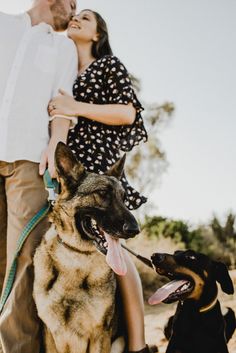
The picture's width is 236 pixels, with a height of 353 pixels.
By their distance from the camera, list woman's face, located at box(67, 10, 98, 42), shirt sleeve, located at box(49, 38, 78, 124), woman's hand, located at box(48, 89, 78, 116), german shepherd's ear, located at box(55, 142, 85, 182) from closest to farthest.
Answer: german shepherd's ear, located at box(55, 142, 85, 182), woman's hand, located at box(48, 89, 78, 116), shirt sleeve, located at box(49, 38, 78, 124), woman's face, located at box(67, 10, 98, 42)

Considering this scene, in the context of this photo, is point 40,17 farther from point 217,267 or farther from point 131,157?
point 131,157

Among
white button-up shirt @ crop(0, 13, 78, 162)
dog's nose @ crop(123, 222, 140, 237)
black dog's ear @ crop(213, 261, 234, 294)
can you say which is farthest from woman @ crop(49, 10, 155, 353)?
black dog's ear @ crop(213, 261, 234, 294)

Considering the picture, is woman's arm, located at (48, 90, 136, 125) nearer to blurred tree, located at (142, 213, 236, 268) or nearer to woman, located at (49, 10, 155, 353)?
woman, located at (49, 10, 155, 353)

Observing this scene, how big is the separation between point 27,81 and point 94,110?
51cm

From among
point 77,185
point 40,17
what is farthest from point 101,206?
point 40,17

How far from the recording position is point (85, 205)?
10.3ft

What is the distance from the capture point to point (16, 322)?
117 inches

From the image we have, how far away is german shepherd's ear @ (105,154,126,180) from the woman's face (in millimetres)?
1110

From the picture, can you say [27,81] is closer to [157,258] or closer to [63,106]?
[63,106]

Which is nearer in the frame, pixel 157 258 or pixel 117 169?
pixel 117 169

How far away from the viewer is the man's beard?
355 centimetres

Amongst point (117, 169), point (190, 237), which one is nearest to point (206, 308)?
Answer: point (117, 169)

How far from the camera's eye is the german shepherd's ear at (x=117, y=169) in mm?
3430

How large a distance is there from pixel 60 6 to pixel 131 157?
55.0ft
